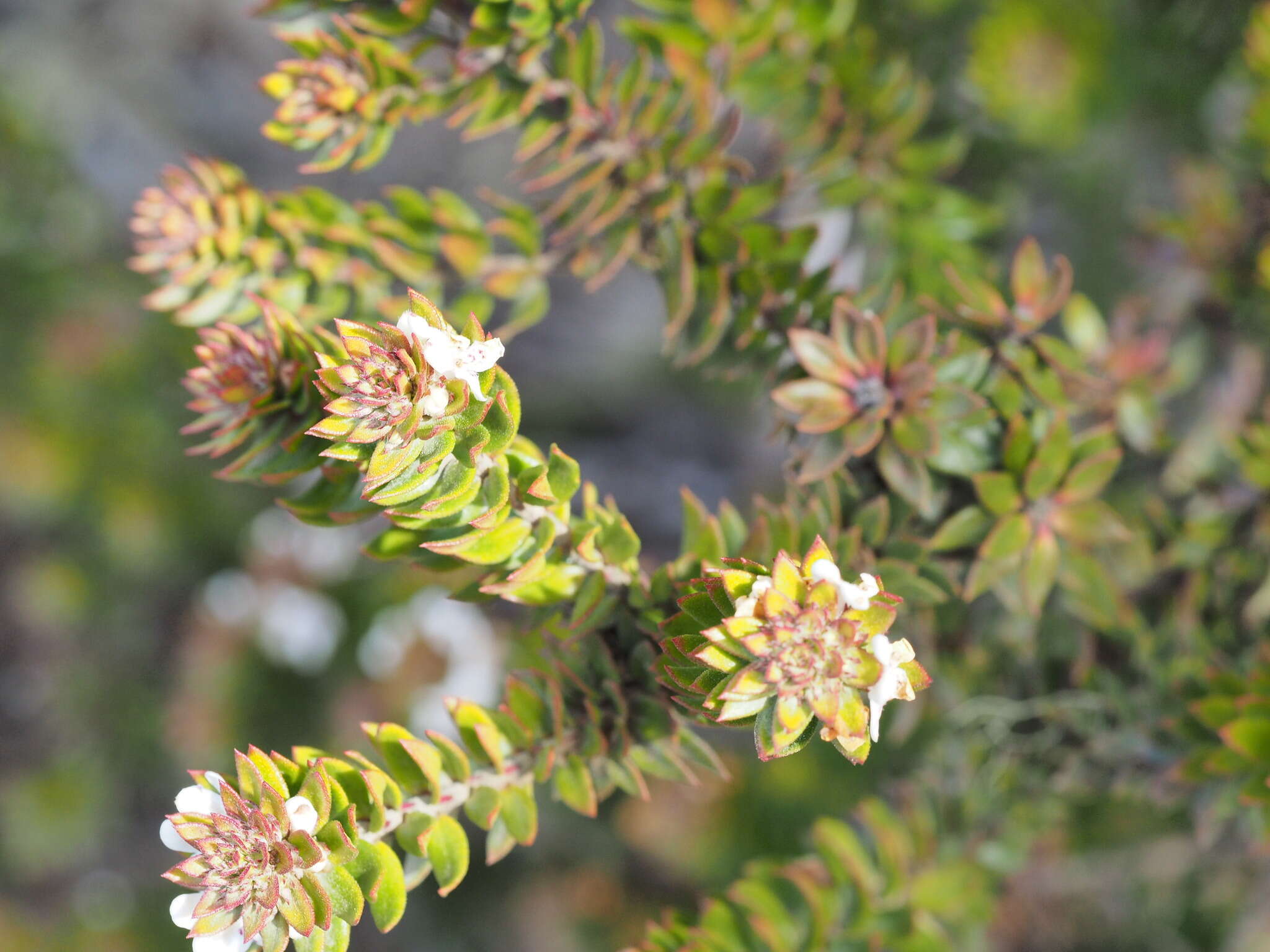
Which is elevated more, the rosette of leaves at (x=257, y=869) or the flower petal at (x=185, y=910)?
the rosette of leaves at (x=257, y=869)

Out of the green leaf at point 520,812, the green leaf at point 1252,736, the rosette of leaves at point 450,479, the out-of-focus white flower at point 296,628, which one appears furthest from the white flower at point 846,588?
the out-of-focus white flower at point 296,628

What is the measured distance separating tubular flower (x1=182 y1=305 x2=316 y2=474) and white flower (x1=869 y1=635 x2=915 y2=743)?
423 millimetres

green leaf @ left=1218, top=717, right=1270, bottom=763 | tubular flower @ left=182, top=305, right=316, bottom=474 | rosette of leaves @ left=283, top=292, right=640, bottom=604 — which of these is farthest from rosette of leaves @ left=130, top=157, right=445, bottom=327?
green leaf @ left=1218, top=717, right=1270, bottom=763

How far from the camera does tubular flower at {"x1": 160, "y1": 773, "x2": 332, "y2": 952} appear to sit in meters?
0.52

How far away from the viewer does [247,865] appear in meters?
0.52

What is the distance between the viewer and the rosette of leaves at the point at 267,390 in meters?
0.64

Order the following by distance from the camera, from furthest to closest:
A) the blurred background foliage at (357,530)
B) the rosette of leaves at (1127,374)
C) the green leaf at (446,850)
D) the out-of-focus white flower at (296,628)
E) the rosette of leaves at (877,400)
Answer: the out-of-focus white flower at (296,628) → the blurred background foliage at (357,530) → the rosette of leaves at (1127,374) → the rosette of leaves at (877,400) → the green leaf at (446,850)

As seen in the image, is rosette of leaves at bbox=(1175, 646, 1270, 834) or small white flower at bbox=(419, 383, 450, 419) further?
rosette of leaves at bbox=(1175, 646, 1270, 834)

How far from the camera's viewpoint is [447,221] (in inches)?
35.4

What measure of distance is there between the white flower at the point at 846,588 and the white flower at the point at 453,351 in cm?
21

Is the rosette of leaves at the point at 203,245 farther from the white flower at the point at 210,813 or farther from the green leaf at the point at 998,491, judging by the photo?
the green leaf at the point at 998,491

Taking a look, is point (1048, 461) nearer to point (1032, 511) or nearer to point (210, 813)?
point (1032, 511)

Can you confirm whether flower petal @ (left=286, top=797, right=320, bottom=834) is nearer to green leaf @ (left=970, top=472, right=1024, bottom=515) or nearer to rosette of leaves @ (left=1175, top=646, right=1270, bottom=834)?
green leaf @ (left=970, top=472, right=1024, bottom=515)

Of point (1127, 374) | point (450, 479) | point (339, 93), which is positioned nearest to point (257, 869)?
point (450, 479)
